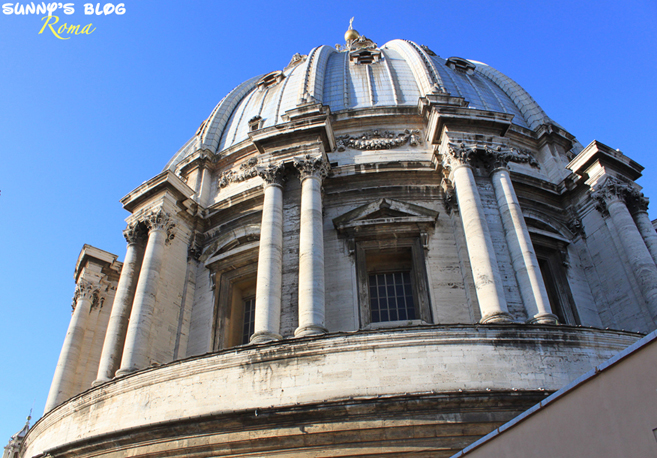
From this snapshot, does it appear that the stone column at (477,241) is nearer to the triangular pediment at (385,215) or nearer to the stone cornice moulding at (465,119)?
the stone cornice moulding at (465,119)

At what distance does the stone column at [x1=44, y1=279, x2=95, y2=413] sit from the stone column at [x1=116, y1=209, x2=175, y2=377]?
6.54 metres

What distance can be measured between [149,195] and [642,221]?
1966 centimetres

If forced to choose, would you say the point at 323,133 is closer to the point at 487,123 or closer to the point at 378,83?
the point at 487,123

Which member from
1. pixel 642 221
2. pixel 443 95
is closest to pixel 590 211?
pixel 642 221

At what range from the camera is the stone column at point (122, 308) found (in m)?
18.2

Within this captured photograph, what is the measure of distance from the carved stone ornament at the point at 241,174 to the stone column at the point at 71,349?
839 centimetres

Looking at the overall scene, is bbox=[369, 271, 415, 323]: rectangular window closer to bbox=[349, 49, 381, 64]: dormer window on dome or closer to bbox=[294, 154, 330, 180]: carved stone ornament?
bbox=[294, 154, 330, 180]: carved stone ornament

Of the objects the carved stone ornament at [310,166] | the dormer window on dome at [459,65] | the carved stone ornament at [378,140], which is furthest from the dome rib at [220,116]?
the dormer window on dome at [459,65]

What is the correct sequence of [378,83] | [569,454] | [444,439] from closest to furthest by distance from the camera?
1. [569,454]
2. [444,439]
3. [378,83]

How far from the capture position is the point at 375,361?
12.6 metres

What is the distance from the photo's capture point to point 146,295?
18891mm

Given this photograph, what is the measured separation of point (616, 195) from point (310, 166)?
39.2ft

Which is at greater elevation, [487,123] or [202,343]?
[487,123]

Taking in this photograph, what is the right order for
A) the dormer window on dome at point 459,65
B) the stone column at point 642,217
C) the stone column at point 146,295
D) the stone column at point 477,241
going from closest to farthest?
the stone column at point 477,241 → the stone column at point 146,295 → the stone column at point 642,217 → the dormer window on dome at point 459,65
